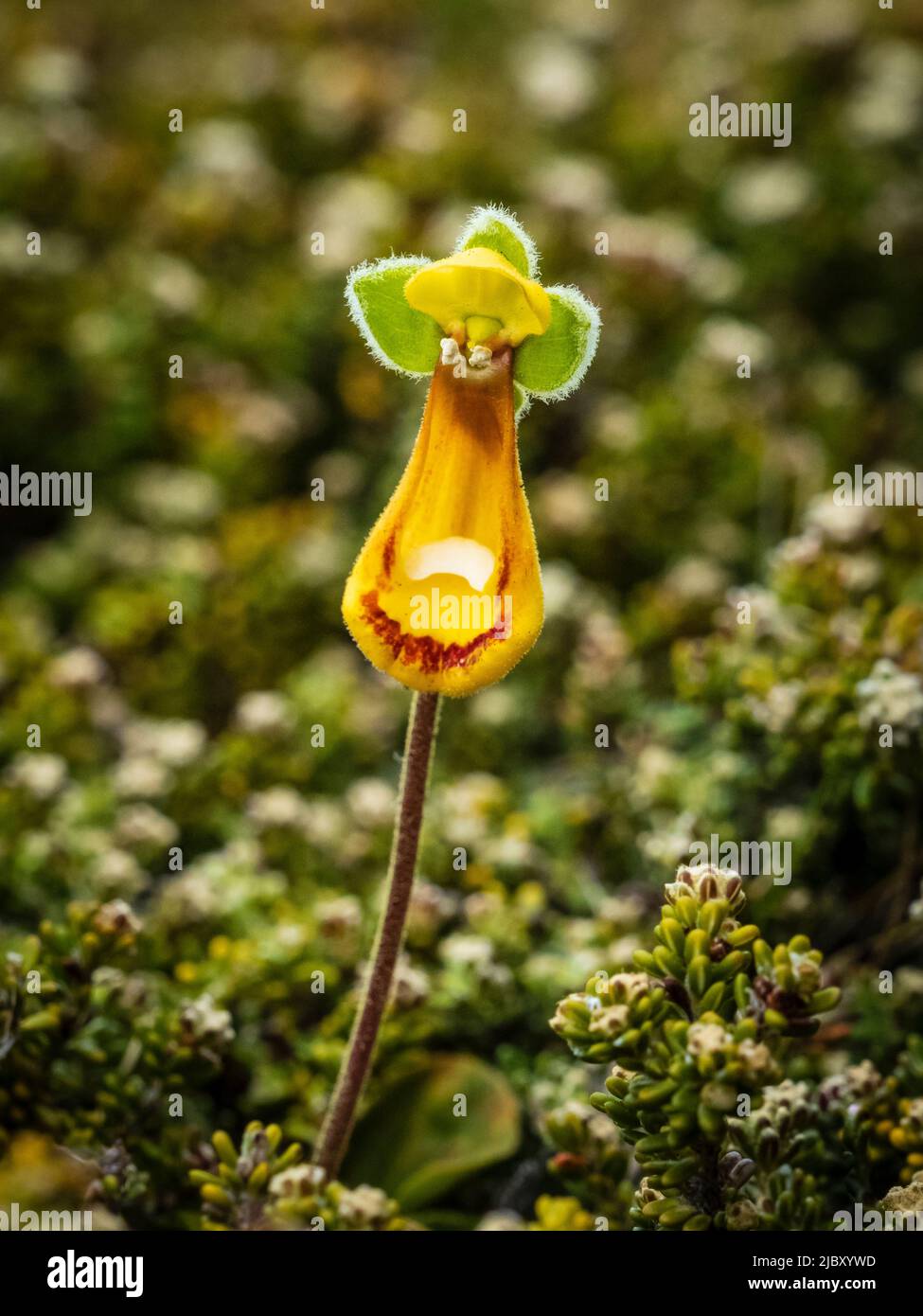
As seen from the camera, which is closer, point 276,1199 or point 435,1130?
point 276,1199

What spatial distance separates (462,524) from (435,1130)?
0.53 m

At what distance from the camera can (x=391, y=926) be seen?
0.77 meters

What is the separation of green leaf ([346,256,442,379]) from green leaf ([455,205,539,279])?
1.4 inches

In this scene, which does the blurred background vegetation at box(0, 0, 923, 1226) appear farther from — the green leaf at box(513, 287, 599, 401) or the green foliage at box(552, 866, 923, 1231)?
the green leaf at box(513, 287, 599, 401)

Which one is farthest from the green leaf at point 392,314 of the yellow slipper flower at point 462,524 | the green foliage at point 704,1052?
the green foliage at point 704,1052

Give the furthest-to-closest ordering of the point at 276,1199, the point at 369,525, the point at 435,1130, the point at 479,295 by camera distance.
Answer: the point at 369,525 → the point at 435,1130 → the point at 276,1199 → the point at 479,295

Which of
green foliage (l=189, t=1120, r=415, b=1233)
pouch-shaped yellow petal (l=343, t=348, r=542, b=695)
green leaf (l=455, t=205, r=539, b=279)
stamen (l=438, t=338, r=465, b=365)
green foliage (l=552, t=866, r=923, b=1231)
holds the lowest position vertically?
green foliage (l=189, t=1120, r=415, b=1233)

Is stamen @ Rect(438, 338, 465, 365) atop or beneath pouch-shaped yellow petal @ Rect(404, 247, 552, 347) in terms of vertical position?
beneath

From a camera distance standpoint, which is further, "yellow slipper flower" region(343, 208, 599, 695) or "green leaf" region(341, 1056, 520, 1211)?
"green leaf" region(341, 1056, 520, 1211)

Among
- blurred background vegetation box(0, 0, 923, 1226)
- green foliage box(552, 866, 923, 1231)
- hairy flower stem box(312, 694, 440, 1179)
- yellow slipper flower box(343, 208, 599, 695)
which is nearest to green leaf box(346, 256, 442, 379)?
yellow slipper flower box(343, 208, 599, 695)

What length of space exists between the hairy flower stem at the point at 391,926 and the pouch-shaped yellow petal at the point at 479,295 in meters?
0.22

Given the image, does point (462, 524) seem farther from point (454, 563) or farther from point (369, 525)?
point (369, 525)

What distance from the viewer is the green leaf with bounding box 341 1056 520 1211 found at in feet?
3.06

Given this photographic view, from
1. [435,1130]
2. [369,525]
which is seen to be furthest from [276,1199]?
[369,525]
